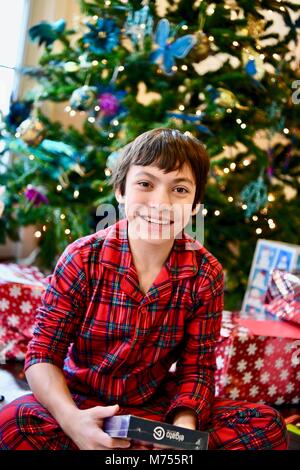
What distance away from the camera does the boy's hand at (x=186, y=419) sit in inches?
43.0

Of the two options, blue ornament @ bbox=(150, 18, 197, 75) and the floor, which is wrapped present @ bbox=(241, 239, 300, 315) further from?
blue ornament @ bbox=(150, 18, 197, 75)

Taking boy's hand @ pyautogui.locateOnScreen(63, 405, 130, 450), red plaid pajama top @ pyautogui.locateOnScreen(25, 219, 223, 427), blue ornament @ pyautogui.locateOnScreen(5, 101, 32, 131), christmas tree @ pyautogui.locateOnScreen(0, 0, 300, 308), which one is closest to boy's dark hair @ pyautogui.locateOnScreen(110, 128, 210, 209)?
red plaid pajama top @ pyautogui.locateOnScreen(25, 219, 223, 427)

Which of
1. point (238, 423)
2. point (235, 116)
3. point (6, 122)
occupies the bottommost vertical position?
point (238, 423)

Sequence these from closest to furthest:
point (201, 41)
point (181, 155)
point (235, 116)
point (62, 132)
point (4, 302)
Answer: point (181, 155), point (4, 302), point (201, 41), point (235, 116), point (62, 132)

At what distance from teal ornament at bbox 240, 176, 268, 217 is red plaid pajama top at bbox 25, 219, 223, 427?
1183mm

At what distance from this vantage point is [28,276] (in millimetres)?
1860

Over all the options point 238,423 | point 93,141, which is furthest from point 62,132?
point 238,423

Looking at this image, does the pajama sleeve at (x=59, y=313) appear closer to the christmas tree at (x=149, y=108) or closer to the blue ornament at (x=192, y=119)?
the christmas tree at (x=149, y=108)

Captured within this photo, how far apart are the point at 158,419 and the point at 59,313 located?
0.92 feet

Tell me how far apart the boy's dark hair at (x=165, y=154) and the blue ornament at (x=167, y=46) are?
37.6 inches

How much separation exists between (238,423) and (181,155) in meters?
0.52

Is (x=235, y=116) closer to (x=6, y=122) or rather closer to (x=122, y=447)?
(x=6, y=122)

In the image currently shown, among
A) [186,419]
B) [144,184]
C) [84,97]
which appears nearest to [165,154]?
[144,184]

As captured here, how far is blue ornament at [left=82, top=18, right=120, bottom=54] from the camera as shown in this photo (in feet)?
7.04
